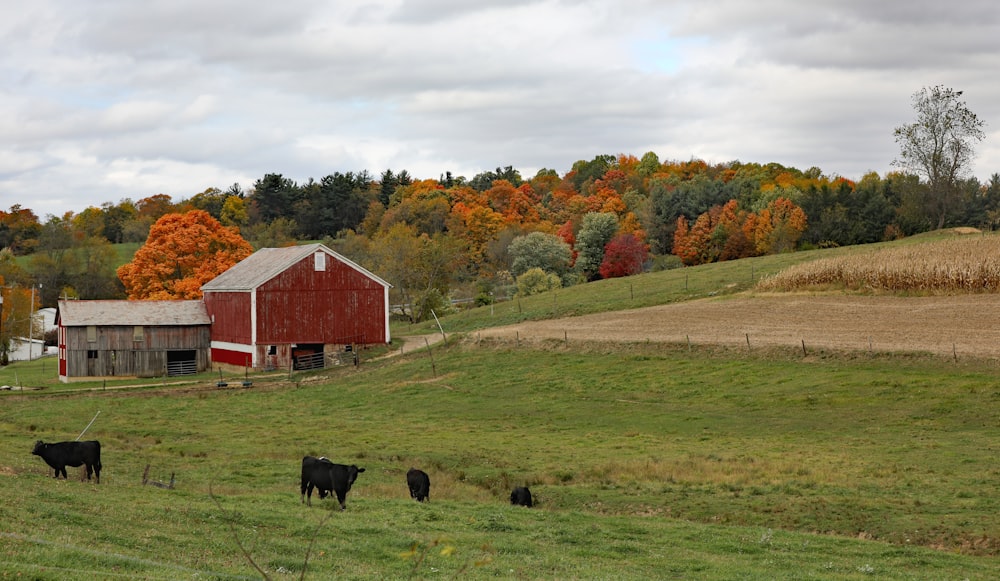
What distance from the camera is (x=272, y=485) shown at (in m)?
25.2

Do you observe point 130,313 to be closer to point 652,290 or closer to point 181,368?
point 181,368

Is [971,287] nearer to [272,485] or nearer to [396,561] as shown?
[272,485]

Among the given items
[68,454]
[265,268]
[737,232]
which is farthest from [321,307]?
[737,232]

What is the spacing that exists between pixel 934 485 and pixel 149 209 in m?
158

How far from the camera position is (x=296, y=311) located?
215 feet

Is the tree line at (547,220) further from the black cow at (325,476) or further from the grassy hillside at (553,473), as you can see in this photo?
the black cow at (325,476)

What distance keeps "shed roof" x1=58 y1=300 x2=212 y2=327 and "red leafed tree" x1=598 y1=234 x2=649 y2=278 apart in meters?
47.1

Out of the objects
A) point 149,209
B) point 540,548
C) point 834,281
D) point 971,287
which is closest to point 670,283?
point 834,281

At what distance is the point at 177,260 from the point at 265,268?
15.1 metres

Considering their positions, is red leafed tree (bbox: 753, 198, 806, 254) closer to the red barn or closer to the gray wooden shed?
the red barn

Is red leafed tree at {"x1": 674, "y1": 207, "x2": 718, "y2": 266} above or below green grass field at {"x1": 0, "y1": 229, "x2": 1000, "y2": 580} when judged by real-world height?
above

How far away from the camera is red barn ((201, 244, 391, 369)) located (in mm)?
64438

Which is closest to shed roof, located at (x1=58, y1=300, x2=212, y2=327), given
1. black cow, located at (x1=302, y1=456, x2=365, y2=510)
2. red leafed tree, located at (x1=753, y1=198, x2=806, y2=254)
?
black cow, located at (x1=302, y1=456, x2=365, y2=510)

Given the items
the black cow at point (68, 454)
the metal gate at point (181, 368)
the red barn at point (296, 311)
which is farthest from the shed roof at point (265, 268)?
the black cow at point (68, 454)
